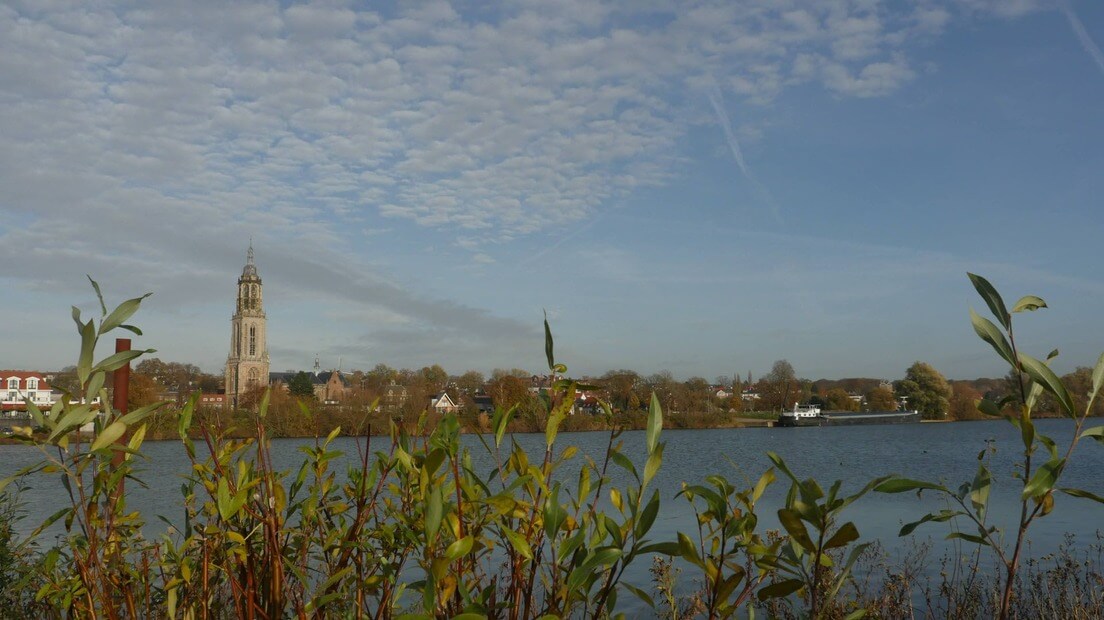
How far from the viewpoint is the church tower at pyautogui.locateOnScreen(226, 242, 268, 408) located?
105 m

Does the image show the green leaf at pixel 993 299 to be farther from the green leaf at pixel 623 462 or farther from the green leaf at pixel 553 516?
the green leaf at pixel 553 516

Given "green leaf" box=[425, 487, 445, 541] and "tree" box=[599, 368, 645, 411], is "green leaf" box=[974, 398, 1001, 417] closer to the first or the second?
"tree" box=[599, 368, 645, 411]

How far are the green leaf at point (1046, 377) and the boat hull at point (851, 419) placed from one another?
2968 inches

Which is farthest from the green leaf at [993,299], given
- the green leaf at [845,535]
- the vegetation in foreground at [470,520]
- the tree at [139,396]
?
the tree at [139,396]

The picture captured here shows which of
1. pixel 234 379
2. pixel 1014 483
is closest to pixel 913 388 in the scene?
pixel 1014 483

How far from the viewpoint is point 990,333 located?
3.89ft

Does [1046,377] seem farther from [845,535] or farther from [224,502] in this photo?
[224,502]

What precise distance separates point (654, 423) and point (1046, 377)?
581mm

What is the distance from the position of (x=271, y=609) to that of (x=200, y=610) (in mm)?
340

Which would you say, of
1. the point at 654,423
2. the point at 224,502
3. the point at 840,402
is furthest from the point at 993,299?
the point at 840,402

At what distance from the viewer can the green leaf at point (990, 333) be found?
1.18m

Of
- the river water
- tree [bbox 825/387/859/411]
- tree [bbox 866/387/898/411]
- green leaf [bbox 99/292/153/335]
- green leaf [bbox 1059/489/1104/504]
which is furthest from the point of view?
tree [bbox 825/387/859/411]

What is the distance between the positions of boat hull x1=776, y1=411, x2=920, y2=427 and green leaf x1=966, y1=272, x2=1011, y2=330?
2972 inches

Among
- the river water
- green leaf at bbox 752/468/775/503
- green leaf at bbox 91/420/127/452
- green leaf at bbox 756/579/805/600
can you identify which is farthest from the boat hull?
green leaf at bbox 91/420/127/452
